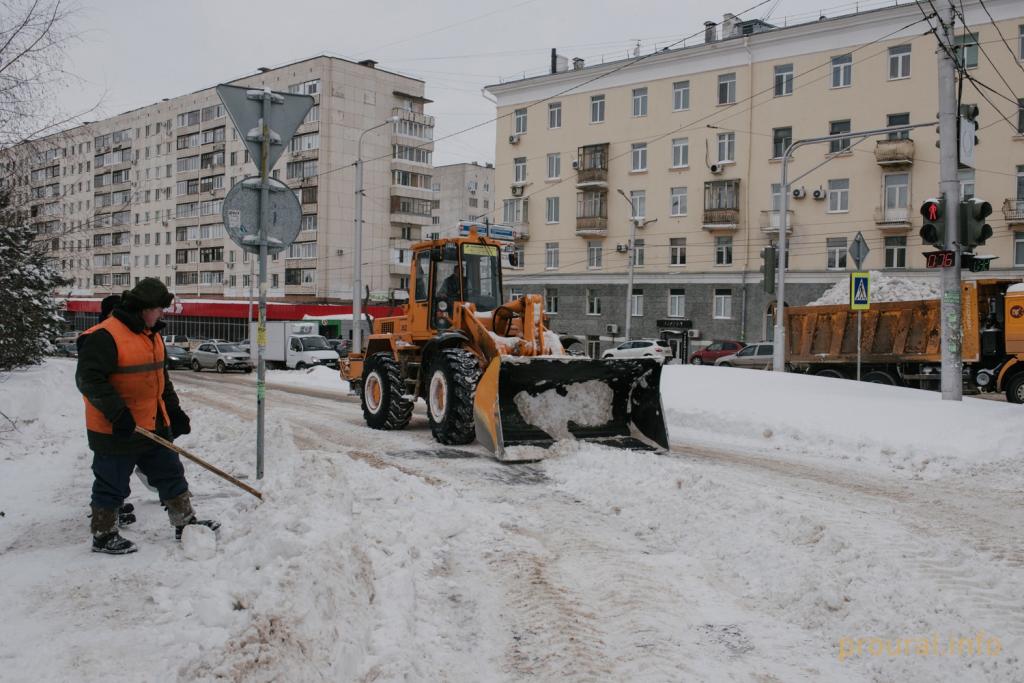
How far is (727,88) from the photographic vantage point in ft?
140

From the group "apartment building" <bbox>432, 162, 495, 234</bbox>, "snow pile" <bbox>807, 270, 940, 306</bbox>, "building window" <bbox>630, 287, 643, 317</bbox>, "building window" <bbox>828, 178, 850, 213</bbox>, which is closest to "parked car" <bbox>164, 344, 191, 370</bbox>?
"building window" <bbox>630, 287, 643, 317</bbox>

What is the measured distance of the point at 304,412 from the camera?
51.7ft

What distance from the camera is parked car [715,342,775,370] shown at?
32031mm

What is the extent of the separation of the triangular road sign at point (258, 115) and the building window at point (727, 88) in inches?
1525

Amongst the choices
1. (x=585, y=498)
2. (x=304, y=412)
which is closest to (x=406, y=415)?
(x=304, y=412)

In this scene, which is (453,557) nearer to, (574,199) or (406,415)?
(406,415)

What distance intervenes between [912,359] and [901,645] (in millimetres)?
20302

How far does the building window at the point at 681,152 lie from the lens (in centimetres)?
4422

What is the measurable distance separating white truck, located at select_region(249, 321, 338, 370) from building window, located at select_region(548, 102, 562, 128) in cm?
1933

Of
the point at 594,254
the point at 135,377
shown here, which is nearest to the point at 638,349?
the point at 594,254

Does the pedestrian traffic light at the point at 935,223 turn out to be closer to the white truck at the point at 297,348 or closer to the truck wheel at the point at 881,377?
the truck wheel at the point at 881,377

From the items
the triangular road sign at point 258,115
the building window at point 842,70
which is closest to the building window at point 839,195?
the building window at point 842,70

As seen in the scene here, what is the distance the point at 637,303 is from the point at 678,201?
5931mm

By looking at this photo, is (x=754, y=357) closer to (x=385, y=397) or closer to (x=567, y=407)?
(x=385, y=397)
